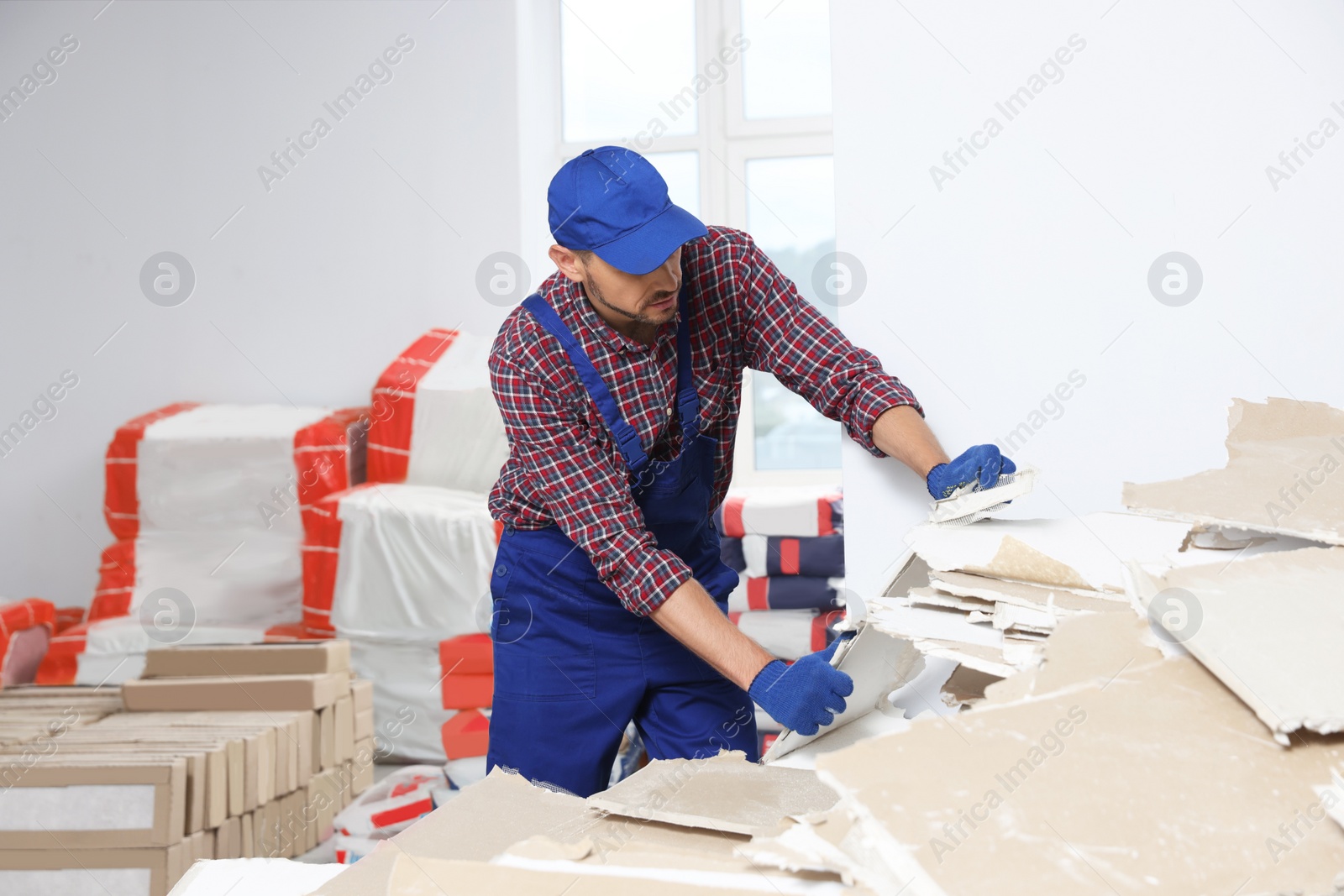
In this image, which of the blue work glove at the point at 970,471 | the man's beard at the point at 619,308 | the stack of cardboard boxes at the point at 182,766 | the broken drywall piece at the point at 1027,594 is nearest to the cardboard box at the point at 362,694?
the stack of cardboard boxes at the point at 182,766

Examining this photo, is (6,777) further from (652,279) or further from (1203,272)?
(1203,272)

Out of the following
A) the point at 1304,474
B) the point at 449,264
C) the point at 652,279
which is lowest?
the point at 1304,474

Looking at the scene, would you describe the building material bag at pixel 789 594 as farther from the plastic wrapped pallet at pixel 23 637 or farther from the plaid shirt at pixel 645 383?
the plastic wrapped pallet at pixel 23 637

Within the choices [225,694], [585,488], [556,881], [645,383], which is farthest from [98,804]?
[556,881]

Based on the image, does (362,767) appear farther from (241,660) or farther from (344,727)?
(241,660)

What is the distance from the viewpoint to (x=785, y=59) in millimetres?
3881

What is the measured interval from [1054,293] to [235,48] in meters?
3.48

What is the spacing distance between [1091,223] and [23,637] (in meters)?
3.48

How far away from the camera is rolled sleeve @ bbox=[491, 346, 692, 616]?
4.78 ft

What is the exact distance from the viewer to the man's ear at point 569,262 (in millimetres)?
1537

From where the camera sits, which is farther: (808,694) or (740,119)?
(740,119)

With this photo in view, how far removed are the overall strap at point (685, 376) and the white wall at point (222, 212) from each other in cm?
227

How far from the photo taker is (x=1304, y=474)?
3.54 ft

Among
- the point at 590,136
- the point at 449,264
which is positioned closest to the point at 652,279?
the point at 449,264
